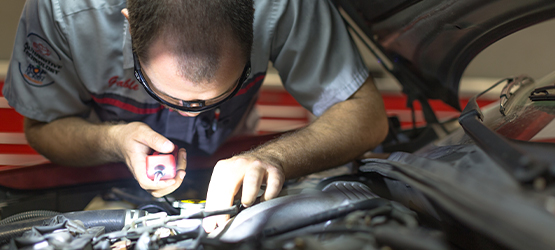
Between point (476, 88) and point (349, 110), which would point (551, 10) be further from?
point (476, 88)

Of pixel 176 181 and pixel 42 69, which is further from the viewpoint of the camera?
A: pixel 42 69

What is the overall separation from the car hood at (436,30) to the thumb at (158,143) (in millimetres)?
542

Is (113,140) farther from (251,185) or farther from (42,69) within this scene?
(251,185)

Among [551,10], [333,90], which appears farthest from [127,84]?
[551,10]

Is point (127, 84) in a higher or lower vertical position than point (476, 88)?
higher

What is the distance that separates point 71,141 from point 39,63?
Result: 20cm

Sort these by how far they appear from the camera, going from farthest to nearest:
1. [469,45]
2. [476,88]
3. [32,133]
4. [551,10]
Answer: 1. [476,88]
2. [32,133]
3. [469,45]
4. [551,10]

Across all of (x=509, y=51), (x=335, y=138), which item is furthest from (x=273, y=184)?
(x=509, y=51)

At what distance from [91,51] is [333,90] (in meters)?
0.60

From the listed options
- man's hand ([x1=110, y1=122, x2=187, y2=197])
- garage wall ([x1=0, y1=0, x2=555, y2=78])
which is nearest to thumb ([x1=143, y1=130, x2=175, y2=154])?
man's hand ([x1=110, y1=122, x2=187, y2=197])

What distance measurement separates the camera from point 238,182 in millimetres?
569

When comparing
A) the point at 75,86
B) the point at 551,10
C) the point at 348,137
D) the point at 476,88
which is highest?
the point at 551,10

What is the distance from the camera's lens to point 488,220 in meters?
0.34

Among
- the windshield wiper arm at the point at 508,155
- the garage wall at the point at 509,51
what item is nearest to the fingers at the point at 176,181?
the windshield wiper arm at the point at 508,155
